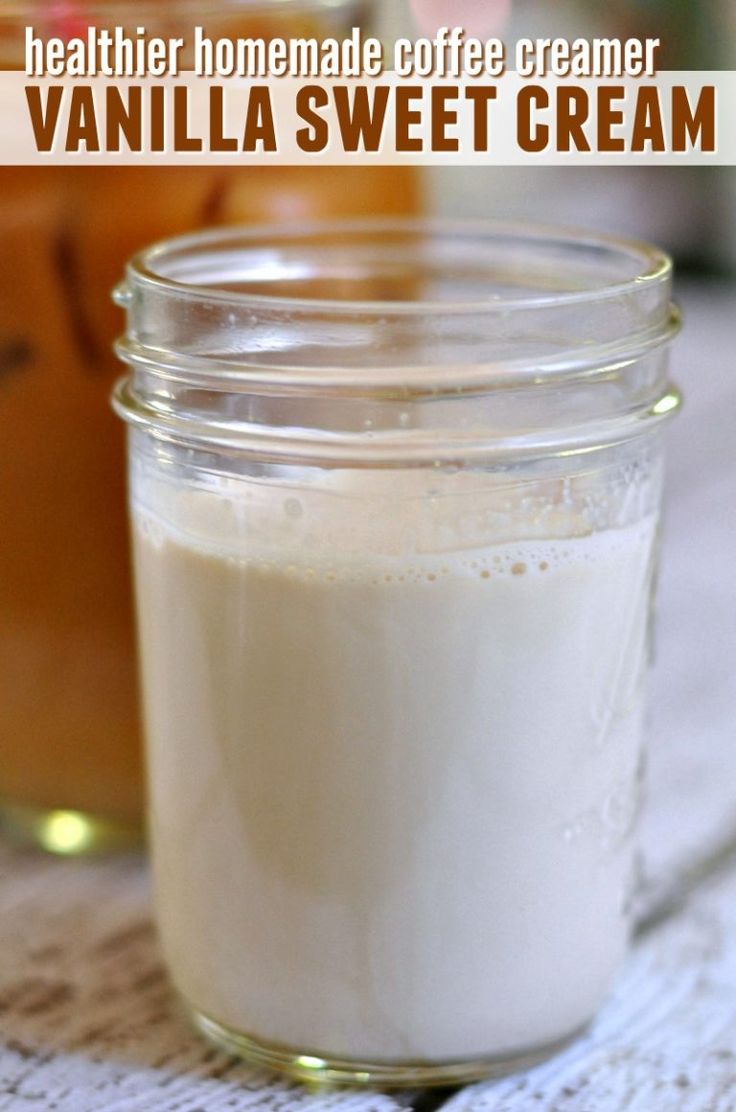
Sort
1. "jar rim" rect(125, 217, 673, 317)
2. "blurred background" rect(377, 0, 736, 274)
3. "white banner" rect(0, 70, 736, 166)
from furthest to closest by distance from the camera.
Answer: "blurred background" rect(377, 0, 736, 274), "white banner" rect(0, 70, 736, 166), "jar rim" rect(125, 217, 673, 317)

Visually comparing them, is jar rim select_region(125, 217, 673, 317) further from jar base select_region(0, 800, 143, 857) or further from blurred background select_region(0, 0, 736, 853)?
jar base select_region(0, 800, 143, 857)

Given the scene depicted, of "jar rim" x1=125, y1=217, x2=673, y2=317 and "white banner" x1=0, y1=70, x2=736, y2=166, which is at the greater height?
"white banner" x1=0, y1=70, x2=736, y2=166

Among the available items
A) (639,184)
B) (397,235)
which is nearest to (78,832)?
(397,235)

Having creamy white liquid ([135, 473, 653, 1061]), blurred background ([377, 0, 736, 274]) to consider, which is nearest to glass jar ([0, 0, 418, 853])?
creamy white liquid ([135, 473, 653, 1061])

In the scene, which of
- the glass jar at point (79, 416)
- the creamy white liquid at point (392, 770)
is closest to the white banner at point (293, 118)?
the glass jar at point (79, 416)

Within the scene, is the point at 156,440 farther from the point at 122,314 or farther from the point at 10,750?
the point at 10,750

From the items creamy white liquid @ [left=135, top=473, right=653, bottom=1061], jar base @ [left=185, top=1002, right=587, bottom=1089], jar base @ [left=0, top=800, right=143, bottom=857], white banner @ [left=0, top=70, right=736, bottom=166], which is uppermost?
white banner @ [left=0, top=70, right=736, bottom=166]

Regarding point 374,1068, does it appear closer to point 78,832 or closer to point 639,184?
point 78,832

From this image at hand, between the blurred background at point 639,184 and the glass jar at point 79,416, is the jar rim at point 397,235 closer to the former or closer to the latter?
the glass jar at point 79,416

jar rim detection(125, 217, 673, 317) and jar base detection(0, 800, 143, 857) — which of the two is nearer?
jar rim detection(125, 217, 673, 317)

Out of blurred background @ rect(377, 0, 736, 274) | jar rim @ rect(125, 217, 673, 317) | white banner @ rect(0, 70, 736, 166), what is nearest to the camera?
jar rim @ rect(125, 217, 673, 317)
